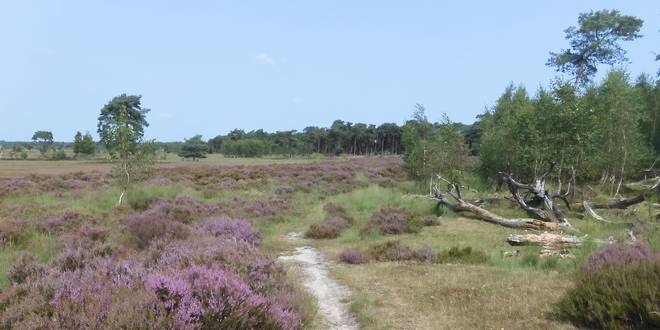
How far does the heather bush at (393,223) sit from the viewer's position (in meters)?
15.8

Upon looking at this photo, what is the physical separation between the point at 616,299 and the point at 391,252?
6.27m

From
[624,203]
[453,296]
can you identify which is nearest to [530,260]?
[453,296]

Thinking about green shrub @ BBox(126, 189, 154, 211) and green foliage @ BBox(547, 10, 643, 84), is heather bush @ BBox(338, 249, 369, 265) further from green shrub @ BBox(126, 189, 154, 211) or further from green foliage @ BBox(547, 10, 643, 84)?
green foliage @ BBox(547, 10, 643, 84)

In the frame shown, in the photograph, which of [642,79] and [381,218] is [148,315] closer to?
[381,218]

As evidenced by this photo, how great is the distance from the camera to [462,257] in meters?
Answer: 10.9

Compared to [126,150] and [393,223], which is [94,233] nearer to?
[393,223]

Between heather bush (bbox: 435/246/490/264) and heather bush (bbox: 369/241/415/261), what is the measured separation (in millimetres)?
786

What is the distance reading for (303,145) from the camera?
123938 millimetres

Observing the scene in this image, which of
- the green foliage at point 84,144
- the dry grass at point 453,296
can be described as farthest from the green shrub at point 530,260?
the green foliage at point 84,144

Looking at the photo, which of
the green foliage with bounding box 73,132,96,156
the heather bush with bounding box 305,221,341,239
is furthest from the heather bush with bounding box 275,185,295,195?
the green foliage with bounding box 73,132,96,156

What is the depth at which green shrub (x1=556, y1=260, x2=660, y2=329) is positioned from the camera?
508cm

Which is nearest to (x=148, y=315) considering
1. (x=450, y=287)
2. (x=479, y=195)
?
(x=450, y=287)

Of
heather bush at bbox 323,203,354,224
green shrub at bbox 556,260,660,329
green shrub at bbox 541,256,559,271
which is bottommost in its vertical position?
heather bush at bbox 323,203,354,224

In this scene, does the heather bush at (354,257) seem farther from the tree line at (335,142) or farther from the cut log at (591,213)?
the tree line at (335,142)
